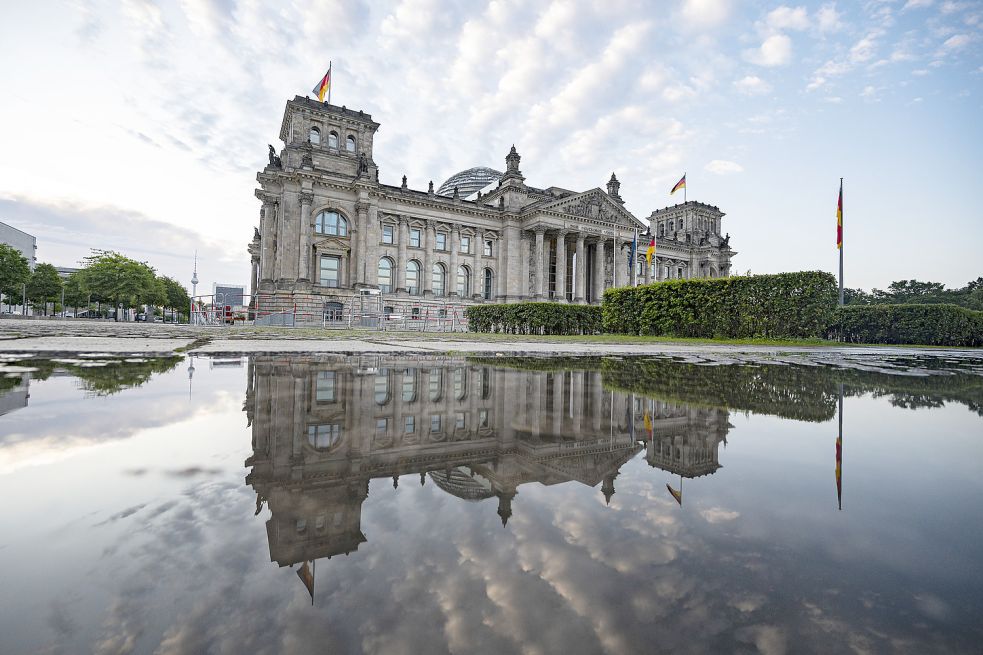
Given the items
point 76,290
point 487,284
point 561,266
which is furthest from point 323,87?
point 76,290

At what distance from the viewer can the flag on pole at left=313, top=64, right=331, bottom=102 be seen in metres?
36.7

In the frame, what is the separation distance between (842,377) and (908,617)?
5671mm

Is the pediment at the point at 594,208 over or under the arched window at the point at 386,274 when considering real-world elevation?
over

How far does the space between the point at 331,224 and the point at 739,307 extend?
105ft

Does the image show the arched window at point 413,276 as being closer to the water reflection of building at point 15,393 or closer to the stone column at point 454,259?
the stone column at point 454,259

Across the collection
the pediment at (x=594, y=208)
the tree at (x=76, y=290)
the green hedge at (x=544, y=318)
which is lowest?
the green hedge at (x=544, y=318)

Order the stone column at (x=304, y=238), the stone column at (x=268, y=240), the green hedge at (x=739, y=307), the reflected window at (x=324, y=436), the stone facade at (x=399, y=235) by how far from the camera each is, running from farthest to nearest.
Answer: the stone column at (x=268, y=240) → the stone facade at (x=399, y=235) → the stone column at (x=304, y=238) → the green hedge at (x=739, y=307) → the reflected window at (x=324, y=436)

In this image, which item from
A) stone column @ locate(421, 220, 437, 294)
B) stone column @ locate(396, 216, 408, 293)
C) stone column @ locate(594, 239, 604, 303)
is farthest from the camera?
stone column @ locate(594, 239, 604, 303)

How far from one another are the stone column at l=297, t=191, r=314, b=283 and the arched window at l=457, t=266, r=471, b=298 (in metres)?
14.6

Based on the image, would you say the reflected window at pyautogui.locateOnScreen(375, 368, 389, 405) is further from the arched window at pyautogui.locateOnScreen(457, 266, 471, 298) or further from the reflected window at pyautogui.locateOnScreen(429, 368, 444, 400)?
the arched window at pyautogui.locateOnScreen(457, 266, 471, 298)

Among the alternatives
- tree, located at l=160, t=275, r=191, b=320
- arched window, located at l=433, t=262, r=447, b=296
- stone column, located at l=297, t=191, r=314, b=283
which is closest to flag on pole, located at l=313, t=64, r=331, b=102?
stone column, located at l=297, t=191, r=314, b=283

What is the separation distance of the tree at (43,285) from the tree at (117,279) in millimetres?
9830

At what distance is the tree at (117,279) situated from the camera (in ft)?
167

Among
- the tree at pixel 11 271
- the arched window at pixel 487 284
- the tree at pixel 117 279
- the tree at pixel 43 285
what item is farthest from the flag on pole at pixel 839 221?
the tree at pixel 43 285
